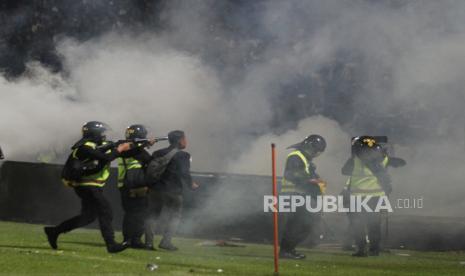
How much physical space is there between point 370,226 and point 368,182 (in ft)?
2.12

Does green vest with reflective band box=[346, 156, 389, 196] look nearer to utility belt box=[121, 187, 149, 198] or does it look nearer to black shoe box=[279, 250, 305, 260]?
black shoe box=[279, 250, 305, 260]

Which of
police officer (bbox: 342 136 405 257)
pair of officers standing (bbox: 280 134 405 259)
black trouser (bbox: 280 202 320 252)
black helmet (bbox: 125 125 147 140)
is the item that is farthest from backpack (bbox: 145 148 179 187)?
police officer (bbox: 342 136 405 257)

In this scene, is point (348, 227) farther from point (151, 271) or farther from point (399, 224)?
point (151, 271)

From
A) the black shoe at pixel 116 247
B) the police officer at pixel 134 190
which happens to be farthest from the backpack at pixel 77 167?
the police officer at pixel 134 190

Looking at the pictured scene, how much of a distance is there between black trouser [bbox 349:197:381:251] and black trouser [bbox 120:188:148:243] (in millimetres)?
3083

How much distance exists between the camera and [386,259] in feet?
49.0

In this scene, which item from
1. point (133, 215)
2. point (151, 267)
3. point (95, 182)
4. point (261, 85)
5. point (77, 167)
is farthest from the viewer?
point (261, 85)

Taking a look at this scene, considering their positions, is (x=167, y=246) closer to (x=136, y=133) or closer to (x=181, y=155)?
(x=181, y=155)

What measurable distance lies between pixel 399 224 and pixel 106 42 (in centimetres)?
1122

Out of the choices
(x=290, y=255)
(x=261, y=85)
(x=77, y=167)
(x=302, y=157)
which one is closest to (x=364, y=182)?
(x=302, y=157)

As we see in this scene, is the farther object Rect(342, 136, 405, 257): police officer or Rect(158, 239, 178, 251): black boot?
Rect(342, 136, 405, 257): police officer

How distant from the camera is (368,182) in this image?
1569cm

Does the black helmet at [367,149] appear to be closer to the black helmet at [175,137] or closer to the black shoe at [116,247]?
the black helmet at [175,137]

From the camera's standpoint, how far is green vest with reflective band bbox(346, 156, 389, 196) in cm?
1567
